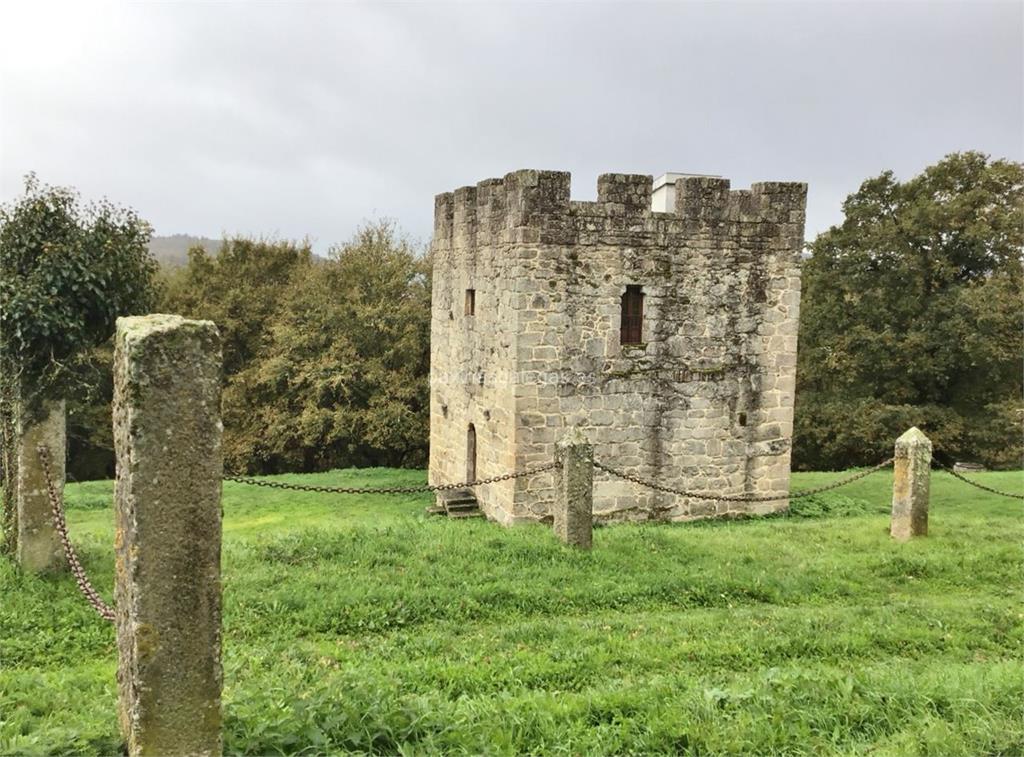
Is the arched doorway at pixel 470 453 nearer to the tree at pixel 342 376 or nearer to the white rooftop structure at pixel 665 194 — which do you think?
the white rooftop structure at pixel 665 194

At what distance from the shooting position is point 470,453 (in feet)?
49.6

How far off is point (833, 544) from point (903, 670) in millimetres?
4670

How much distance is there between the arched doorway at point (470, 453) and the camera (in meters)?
15.1

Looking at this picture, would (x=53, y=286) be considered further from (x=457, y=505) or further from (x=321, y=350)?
(x=321, y=350)

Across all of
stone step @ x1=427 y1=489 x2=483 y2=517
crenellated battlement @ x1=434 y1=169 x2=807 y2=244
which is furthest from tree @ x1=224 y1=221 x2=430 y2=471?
crenellated battlement @ x1=434 y1=169 x2=807 y2=244

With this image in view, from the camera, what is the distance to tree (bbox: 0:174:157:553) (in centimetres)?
729

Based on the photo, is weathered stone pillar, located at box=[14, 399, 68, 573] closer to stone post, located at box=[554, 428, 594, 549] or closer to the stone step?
stone post, located at box=[554, 428, 594, 549]

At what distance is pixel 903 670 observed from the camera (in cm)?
570

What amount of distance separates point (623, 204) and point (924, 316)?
576 inches

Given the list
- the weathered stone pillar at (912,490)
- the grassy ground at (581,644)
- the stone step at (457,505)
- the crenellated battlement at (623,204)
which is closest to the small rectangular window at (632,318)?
the crenellated battlement at (623,204)

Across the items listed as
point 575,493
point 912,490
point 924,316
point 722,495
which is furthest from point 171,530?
point 924,316

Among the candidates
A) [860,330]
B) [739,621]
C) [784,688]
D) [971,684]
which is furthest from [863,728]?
[860,330]

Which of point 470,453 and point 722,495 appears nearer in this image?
point 722,495

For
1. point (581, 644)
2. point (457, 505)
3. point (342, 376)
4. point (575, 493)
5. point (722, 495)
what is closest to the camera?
point (581, 644)
